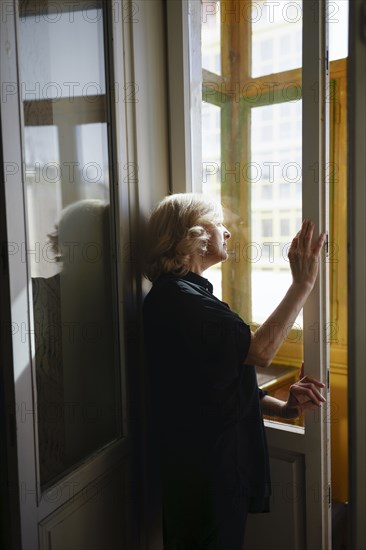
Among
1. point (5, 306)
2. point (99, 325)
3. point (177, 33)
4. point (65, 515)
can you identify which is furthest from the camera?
point (177, 33)

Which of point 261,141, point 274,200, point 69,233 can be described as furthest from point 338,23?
point 69,233

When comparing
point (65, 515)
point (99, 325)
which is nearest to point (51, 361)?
point (99, 325)

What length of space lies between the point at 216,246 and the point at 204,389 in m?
0.43

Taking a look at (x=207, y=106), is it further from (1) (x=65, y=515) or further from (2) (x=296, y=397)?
(1) (x=65, y=515)

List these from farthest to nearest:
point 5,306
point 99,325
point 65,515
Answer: point 99,325
point 65,515
point 5,306

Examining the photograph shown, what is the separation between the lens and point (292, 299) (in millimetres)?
1411

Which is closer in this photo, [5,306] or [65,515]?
→ [5,306]

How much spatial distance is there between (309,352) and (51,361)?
0.77 meters

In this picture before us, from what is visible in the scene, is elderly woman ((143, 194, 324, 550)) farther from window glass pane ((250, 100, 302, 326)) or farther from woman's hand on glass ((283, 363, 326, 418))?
window glass pane ((250, 100, 302, 326))

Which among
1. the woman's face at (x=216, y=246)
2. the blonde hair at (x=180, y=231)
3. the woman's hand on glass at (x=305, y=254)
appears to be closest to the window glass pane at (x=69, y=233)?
the blonde hair at (x=180, y=231)

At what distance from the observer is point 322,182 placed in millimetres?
1466

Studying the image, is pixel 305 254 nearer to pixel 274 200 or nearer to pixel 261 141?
pixel 274 200

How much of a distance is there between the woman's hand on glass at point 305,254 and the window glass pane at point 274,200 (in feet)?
0.30

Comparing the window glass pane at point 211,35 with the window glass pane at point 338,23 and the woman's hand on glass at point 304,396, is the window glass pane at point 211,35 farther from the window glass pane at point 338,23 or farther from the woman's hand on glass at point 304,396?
the woman's hand on glass at point 304,396
